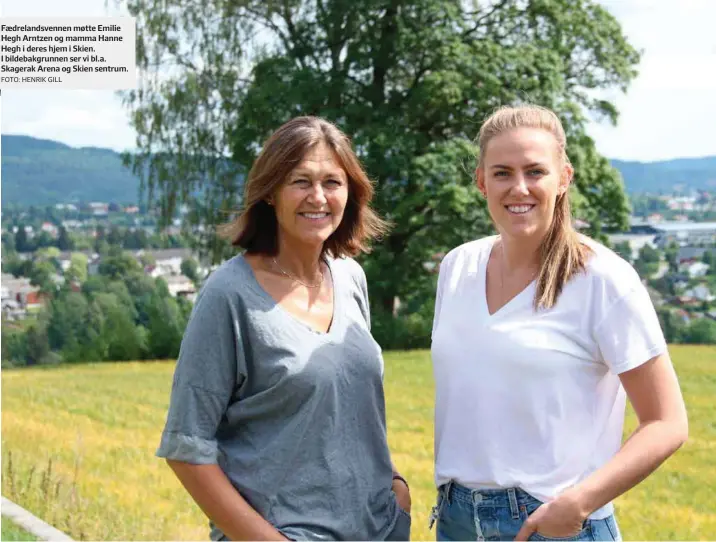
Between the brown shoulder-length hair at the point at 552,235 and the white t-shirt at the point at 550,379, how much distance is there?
0.03 metres

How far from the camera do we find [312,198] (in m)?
2.70

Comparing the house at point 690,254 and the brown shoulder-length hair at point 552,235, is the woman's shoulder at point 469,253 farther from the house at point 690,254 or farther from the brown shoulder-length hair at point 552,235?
the house at point 690,254

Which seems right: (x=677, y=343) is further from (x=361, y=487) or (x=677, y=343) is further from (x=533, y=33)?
(x=361, y=487)

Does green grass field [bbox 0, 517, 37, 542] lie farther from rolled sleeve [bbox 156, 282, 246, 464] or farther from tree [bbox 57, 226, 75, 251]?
tree [bbox 57, 226, 75, 251]

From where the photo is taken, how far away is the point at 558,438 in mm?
2443

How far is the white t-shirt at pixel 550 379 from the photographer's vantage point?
2.37 metres

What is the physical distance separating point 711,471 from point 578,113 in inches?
458

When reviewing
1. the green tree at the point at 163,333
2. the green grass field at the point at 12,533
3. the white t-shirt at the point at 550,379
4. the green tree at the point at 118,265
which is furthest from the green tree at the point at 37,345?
the white t-shirt at the point at 550,379

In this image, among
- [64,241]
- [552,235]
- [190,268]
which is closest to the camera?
[552,235]

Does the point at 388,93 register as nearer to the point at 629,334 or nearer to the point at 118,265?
the point at 118,265

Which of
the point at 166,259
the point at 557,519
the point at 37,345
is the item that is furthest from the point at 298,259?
the point at 37,345

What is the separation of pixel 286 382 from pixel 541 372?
688 millimetres

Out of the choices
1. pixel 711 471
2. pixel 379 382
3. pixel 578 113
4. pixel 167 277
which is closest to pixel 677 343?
pixel 578 113

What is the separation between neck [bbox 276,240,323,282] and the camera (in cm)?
278
